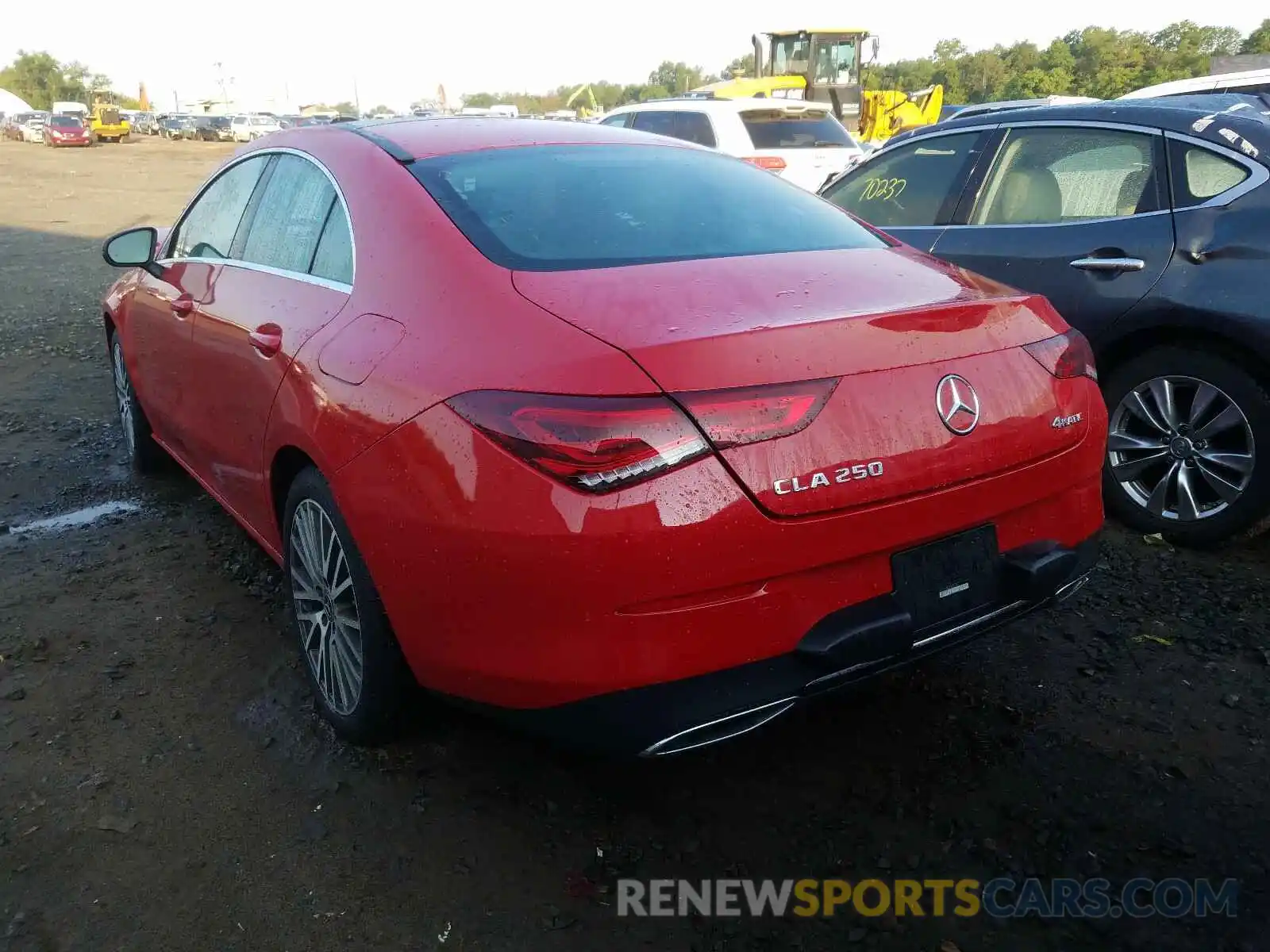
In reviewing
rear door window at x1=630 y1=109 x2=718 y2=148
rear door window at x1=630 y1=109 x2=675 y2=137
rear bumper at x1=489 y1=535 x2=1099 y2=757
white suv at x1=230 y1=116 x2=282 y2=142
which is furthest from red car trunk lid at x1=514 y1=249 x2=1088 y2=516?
white suv at x1=230 y1=116 x2=282 y2=142

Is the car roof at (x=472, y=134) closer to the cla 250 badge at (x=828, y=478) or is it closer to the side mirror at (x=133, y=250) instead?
the side mirror at (x=133, y=250)

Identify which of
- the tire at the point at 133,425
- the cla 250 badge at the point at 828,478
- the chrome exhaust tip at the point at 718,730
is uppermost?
the cla 250 badge at the point at 828,478

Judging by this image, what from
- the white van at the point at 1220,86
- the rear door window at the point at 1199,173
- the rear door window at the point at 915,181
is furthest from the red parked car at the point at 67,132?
the rear door window at the point at 1199,173

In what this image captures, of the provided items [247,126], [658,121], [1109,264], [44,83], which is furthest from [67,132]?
[44,83]

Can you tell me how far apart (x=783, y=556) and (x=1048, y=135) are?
3214 mm

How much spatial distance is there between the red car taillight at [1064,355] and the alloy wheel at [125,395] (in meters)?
3.88

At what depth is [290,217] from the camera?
3.18 m

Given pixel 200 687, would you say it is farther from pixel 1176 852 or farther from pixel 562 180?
pixel 1176 852

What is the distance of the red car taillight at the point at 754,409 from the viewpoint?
1920mm

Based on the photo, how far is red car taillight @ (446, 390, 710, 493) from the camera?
1.90m

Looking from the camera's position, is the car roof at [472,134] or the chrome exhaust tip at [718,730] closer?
the chrome exhaust tip at [718,730]

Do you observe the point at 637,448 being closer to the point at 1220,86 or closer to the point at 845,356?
the point at 845,356

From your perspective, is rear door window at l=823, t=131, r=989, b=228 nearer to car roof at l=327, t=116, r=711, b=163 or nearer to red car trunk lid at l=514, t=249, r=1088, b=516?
car roof at l=327, t=116, r=711, b=163

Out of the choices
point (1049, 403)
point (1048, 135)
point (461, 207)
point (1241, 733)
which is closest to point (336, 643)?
point (461, 207)
